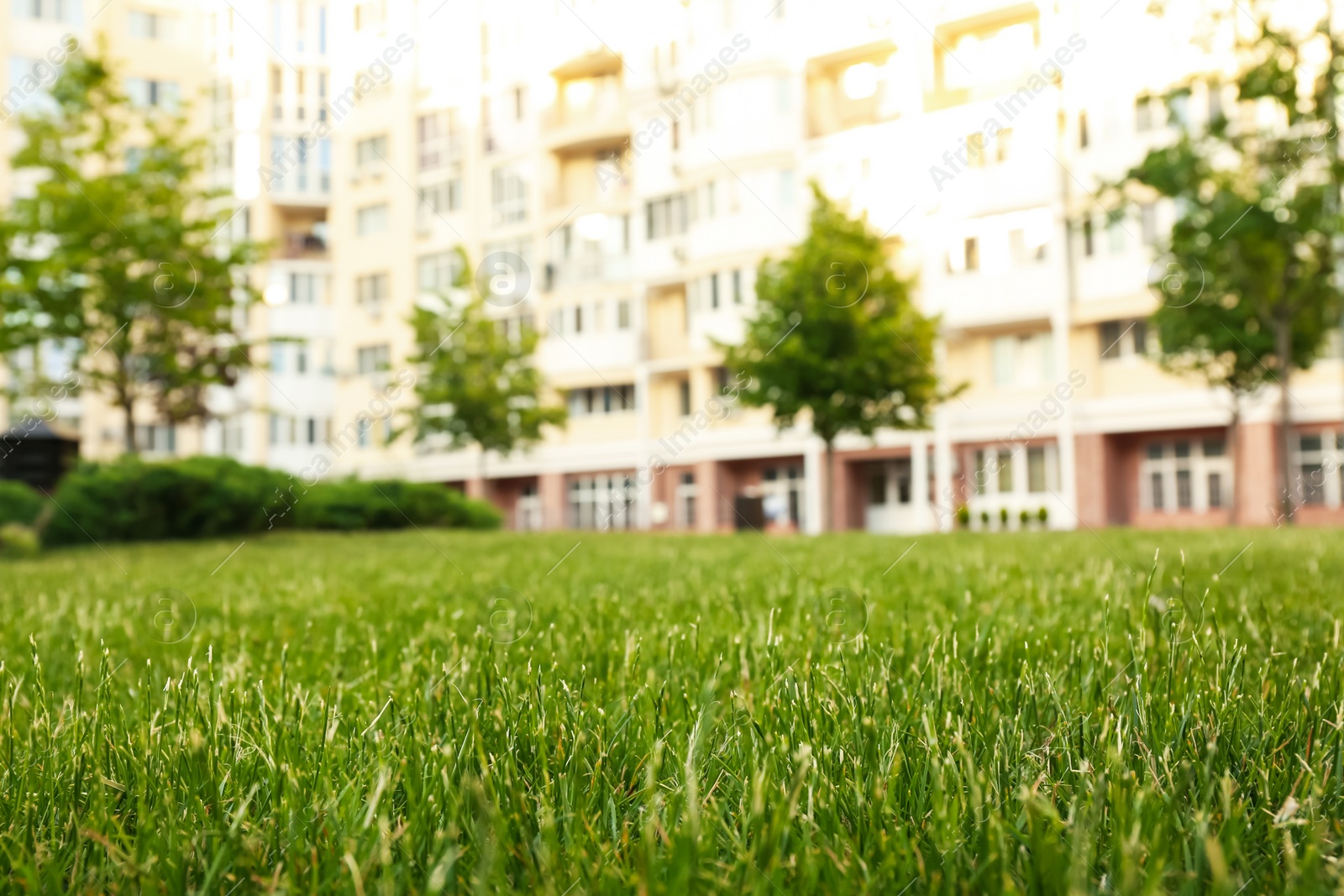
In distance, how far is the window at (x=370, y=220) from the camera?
5175 cm

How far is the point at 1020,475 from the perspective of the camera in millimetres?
35625

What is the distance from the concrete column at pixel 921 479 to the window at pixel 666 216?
505 inches

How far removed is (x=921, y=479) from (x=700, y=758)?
3581 centimetres

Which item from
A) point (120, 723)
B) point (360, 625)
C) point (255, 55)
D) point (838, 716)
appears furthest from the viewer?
point (255, 55)

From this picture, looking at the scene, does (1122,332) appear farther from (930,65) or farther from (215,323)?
(215,323)

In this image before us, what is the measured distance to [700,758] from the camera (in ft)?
5.83

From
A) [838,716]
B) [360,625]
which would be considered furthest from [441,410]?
[838,716]

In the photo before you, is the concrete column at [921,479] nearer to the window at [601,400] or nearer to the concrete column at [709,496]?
the concrete column at [709,496]

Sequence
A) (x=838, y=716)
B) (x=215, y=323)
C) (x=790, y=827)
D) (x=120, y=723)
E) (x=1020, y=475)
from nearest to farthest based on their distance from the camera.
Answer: (x=790, y=827) → (x=838, y=716) → (x=120, y=723) → (x=215, y=323) → (x=1020, y=475)

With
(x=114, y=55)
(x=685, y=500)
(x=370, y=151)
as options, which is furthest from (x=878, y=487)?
(x=114, y=55)

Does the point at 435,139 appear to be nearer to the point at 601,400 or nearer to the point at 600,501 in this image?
the point at 601,400

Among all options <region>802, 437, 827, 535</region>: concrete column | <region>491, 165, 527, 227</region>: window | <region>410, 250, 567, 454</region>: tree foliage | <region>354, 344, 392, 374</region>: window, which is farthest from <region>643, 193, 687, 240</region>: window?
<region>354, 344, 392, 374</region>: window

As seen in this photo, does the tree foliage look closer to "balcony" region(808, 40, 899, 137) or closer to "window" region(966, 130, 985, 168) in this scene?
"balcony" region(808, 40, 899, 137)

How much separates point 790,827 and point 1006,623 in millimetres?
2402
